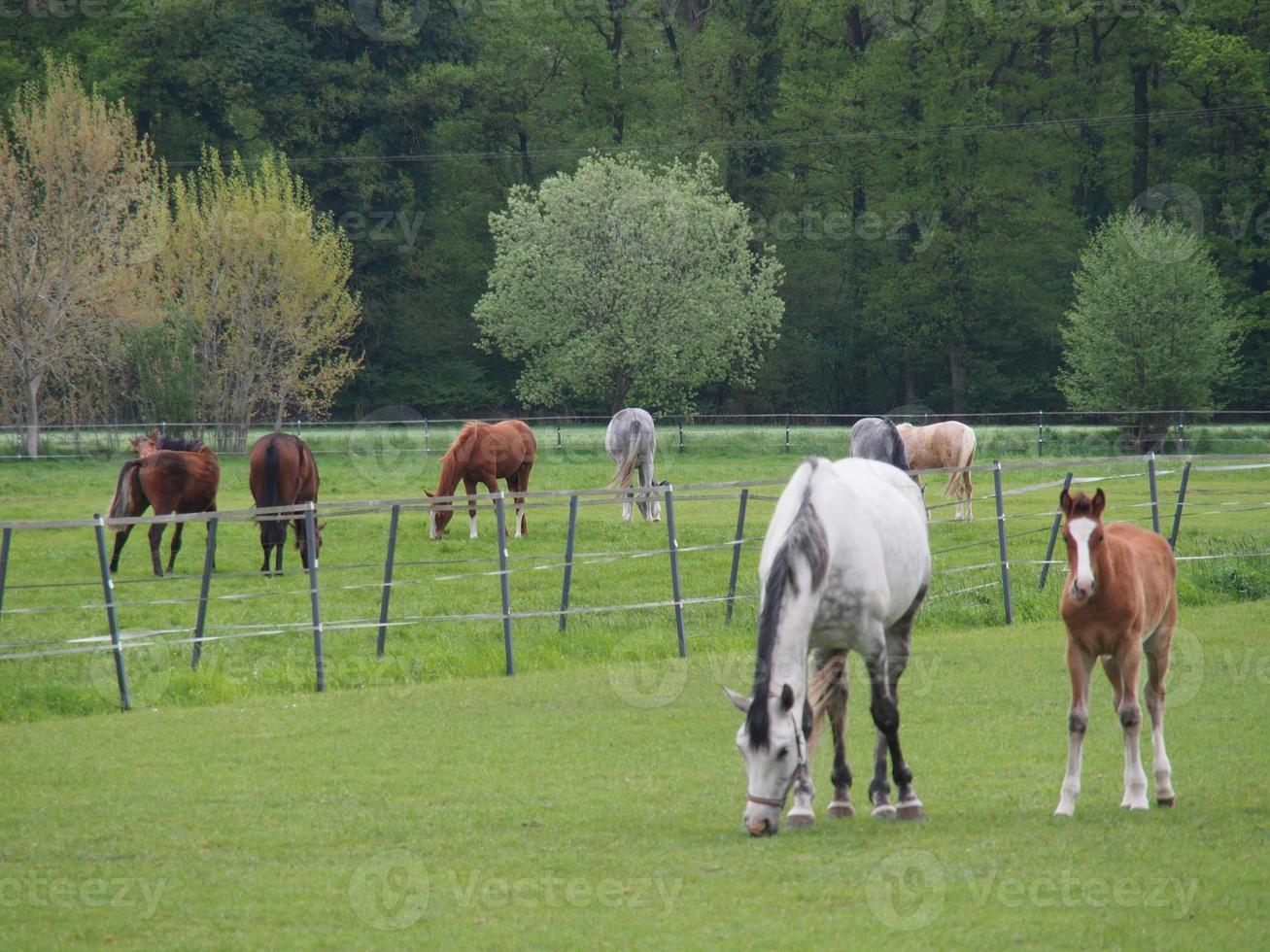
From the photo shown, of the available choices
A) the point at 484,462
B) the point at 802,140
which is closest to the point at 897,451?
the point at 484,462

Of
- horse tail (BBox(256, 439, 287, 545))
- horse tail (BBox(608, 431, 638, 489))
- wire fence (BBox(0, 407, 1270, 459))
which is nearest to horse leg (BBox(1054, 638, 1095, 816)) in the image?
horse tail (BBox(256, 439, 287, 545))

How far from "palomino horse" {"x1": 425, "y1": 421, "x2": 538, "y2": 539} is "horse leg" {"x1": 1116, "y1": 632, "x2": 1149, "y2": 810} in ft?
45.2

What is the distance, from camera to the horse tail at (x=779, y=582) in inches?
261

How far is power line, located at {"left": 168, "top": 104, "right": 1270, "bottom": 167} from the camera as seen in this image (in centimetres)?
5175

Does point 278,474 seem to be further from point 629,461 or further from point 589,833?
Result: point 589,833

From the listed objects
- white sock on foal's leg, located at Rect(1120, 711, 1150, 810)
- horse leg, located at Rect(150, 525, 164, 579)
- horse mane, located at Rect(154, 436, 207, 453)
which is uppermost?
horse mane, located at Rect(154, 436, 207, 453)

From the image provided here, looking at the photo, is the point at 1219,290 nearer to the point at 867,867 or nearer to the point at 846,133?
the point at 846,133

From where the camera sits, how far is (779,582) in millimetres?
6895

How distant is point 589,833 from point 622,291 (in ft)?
126

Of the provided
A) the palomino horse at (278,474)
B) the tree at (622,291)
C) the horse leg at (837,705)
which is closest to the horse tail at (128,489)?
the palomino horse at (278,474)

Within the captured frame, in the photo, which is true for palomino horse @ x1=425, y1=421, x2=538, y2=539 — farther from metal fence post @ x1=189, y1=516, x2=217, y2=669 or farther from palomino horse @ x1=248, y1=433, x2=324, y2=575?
metal fence post @ x1=189, y1=516, x2=217, y2=669

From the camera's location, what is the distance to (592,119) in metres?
58.7

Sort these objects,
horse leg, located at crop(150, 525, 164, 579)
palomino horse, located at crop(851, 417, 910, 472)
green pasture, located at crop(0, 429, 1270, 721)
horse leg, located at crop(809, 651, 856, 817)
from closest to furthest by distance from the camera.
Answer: horse leg, located at crop(809, 651, 856, 817) < green pasture, located at crop(0, 429, 1270, 721) < horse leg, located at crop(150, 525, 164, 579) < palomino horse, located at crop(851, 417, 910, 472)

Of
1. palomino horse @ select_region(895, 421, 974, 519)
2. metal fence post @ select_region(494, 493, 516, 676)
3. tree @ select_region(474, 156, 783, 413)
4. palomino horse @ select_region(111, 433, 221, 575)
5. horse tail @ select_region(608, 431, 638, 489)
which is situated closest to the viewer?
metal fence post @ select_region(494, 493, 516, 676)
